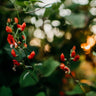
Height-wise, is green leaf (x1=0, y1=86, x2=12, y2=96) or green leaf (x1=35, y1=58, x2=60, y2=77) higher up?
green leaf (x1=35, y1=58, x2=60, y2=77)

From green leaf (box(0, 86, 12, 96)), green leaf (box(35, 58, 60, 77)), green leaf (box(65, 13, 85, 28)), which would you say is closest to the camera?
green leaf (box(0, 86, 12, 96))

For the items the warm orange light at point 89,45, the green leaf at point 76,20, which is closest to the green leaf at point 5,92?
the warm orange light at point 89,45

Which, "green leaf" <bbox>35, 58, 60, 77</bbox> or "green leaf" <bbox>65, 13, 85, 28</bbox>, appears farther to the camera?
"green leaf" <bbox>65, 13, 85, 28</bbox>

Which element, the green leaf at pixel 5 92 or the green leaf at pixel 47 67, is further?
the green leaf at pixel 47 67

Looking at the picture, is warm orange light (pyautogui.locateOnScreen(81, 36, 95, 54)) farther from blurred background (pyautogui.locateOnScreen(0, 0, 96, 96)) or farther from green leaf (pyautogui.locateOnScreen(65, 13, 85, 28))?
green leaf (pyautogui.locateOnScreen(65, 13, 85, 28))

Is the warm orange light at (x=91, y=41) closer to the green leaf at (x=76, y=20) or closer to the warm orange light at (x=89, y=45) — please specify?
the warm orange light at (x=89, y=45)

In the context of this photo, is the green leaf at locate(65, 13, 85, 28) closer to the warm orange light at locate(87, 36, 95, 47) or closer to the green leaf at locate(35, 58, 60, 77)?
the warm orange light at locate(87, 36, 95, 47)

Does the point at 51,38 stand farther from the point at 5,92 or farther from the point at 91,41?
the point at 5,92

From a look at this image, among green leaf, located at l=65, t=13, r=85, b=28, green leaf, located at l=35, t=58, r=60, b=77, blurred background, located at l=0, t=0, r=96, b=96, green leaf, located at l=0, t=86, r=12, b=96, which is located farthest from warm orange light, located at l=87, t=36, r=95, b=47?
green leaf, located at l=0, t=86, r=12, b=96

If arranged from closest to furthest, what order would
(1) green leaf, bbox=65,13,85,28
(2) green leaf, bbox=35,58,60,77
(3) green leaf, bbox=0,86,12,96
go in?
1. (3) green leaf, bbox=0,86,12,96
2. (2) green leaf, bbox=35,58,60,77
3. (1) green leaf, bbox=65,13,85,28

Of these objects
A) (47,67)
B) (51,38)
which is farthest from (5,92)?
(51,38)

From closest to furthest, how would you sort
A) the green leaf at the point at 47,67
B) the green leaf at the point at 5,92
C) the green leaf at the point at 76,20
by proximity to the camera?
the green leaf at the point at 5,92 → the green leaf at the point at 47,67 → the green leaf at the point at 76,20

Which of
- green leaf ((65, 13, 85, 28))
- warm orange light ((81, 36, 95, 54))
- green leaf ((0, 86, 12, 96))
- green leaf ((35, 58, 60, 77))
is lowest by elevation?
green leaf ((0, 86, 12, 96))

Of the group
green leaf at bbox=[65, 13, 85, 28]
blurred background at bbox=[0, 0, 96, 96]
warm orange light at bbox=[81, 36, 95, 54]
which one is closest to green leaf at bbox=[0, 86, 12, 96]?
blurred background at bbox=[0, 0, 96, 96]
